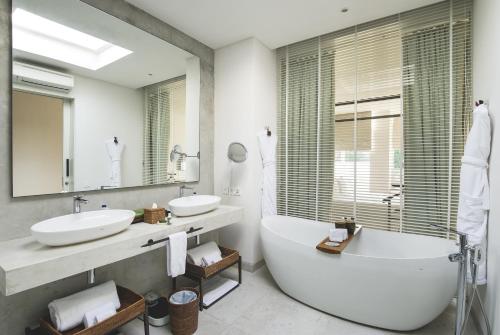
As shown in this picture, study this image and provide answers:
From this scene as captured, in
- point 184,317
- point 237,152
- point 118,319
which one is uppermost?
point 237,152

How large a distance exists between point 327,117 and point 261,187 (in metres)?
1.19

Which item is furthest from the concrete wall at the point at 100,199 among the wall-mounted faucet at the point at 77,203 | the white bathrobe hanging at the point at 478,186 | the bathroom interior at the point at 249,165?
the white bathrobe hanging at the point at 478,186

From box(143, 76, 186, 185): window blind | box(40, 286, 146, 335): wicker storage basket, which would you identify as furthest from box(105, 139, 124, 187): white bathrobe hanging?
box(40, 286, 146, 335): wicker storage basket

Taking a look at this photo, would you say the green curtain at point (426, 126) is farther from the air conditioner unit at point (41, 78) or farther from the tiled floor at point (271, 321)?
the air conditioner unit at point (41, 78)

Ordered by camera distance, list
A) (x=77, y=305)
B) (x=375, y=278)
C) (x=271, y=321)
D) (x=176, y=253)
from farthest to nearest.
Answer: (x=271, y=321) → (x=176, y=253) → (x=375, y=278) → (x=77, y=305)

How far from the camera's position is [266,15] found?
99.3 inches

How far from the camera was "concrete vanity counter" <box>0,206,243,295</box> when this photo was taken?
127 cm

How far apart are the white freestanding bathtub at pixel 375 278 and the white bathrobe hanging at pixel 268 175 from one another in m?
0.46

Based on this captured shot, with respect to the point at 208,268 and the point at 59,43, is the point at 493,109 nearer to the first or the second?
the point at 208,268

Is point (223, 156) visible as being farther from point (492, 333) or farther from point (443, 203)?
point (492, 333)

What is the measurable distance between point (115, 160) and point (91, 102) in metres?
0.54

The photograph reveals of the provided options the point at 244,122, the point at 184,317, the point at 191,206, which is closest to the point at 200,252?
the point at 191,206

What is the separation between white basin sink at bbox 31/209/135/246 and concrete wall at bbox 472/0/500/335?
2528mm

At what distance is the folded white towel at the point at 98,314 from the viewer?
1.60 meters
